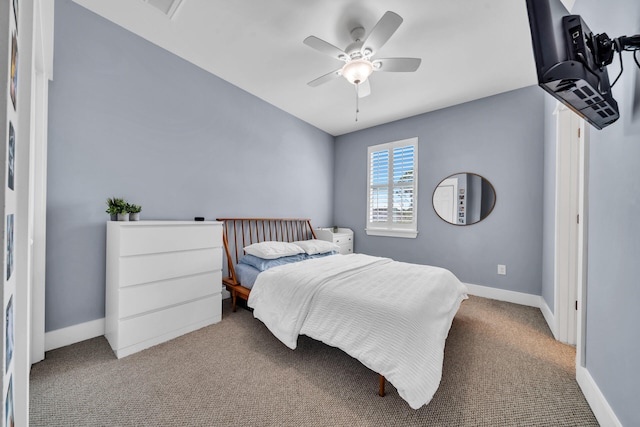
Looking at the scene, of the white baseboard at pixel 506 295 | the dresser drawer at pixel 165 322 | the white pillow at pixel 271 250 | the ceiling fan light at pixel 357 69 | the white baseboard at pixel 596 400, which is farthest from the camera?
the white baseboard at pixel 506 295

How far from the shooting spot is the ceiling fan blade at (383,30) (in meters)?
1.72

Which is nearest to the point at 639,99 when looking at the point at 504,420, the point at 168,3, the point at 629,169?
the point at 629,169

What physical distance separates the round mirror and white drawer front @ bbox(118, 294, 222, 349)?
3.19 meters

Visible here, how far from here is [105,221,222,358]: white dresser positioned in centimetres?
192

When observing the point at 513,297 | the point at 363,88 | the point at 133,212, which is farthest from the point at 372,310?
the point at 513,297

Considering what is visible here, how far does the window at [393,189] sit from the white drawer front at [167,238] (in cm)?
275

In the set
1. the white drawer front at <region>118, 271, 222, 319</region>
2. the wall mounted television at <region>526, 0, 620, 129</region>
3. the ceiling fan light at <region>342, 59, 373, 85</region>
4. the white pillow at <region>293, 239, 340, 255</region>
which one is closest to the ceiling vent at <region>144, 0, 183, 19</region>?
the ceiling fan light at <region>342, 59, 373, 85</region>

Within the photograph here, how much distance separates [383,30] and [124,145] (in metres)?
2.41

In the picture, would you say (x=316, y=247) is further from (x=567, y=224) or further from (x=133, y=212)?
(x=567, y=224)

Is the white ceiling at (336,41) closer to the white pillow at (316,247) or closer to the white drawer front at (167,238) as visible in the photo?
the white drawer front at (167,238)

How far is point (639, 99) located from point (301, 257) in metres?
2.78

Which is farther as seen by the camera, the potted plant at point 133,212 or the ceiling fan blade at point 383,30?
the potted plant at point 133,212

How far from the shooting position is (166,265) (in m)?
2.13

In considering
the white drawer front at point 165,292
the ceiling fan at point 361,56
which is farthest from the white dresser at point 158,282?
the ceiling fan at point 361,56
